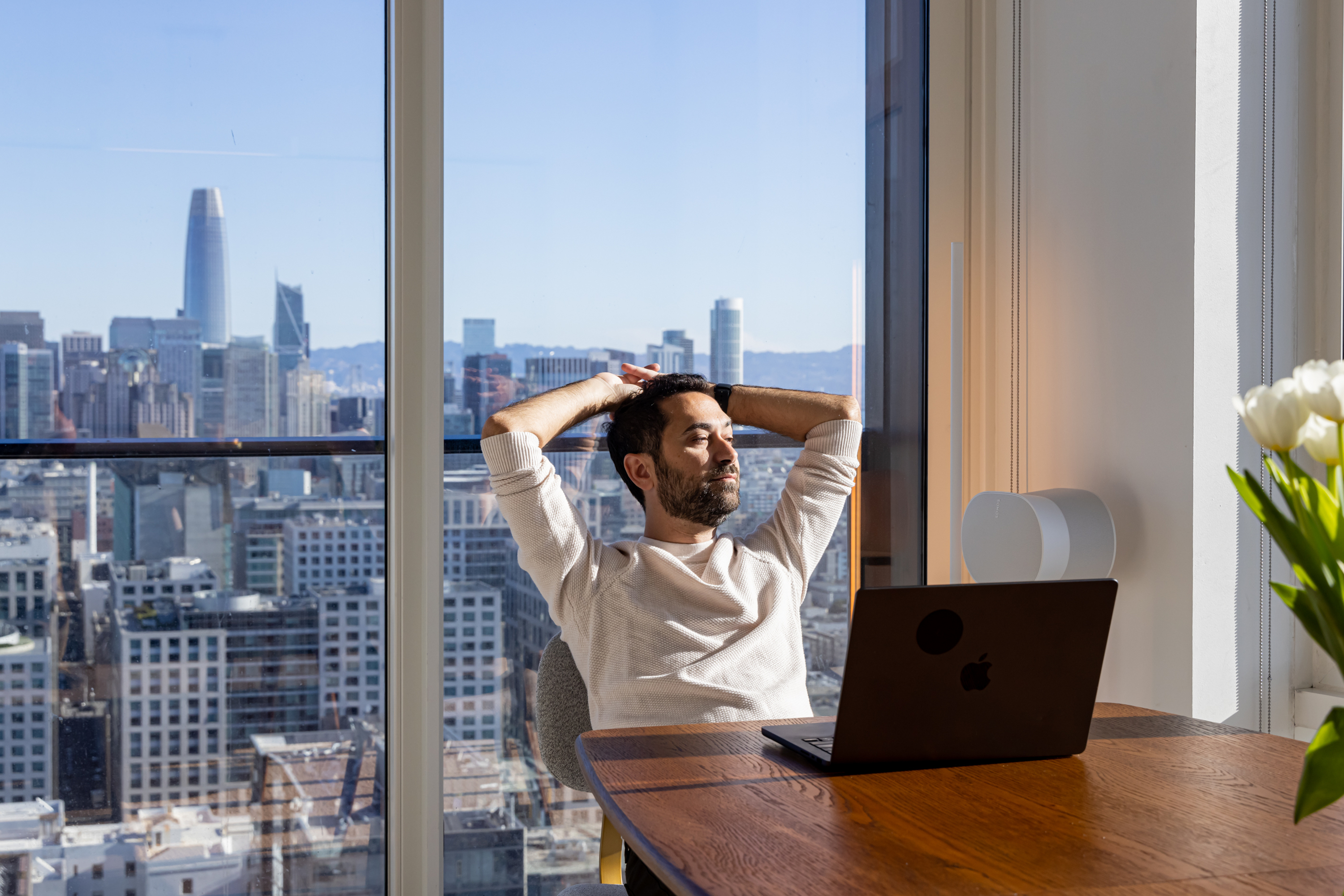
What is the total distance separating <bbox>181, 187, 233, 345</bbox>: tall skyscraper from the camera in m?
1.98

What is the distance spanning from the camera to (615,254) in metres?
2.22

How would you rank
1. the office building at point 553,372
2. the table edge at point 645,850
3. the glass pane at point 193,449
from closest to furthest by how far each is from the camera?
the table edge at point 645,850, the glass pane at point 193,449, the office building at point 553,372

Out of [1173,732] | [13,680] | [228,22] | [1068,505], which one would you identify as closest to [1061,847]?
[1173,732]

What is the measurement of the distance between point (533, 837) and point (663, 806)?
1.36 metres

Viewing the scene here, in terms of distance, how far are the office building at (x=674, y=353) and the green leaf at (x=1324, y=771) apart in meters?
1.67

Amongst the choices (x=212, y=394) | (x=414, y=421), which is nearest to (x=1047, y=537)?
(x=414, y=421)

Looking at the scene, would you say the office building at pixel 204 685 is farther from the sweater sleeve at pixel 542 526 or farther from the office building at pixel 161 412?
the sweater sleeve at pixel 542 526

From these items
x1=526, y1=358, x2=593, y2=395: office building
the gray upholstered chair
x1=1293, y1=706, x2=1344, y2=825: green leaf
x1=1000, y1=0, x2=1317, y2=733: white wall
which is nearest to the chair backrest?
the gray upholstered chair

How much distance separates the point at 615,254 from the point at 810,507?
72cm

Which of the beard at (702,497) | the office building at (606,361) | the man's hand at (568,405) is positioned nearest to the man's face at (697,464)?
the beard at (702,497)

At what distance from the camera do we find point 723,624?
1789 millimetres

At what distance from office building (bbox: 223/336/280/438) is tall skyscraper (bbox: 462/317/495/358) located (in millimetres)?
378

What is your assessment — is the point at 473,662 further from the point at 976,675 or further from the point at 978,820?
the point at 978,820

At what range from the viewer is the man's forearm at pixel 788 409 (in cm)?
209
